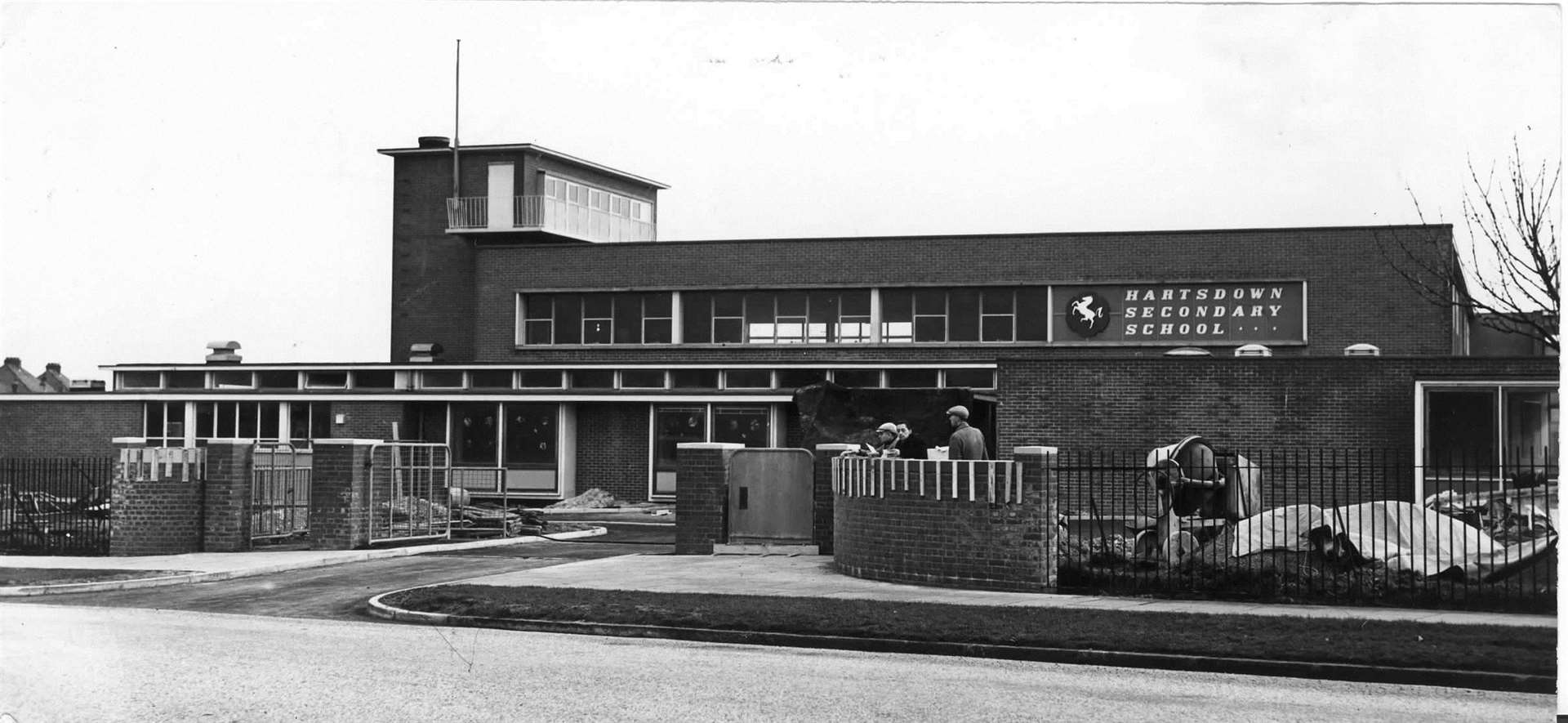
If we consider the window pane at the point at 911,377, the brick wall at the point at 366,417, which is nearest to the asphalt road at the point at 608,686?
the window pane at the point at 911,377

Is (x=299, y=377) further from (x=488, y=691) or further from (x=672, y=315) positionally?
(x=488, y=691)

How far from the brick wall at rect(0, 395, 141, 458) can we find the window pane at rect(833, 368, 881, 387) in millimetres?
20286

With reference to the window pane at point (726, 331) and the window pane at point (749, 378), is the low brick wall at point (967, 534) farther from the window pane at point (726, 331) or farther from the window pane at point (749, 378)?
the window pane at point (726, 331)

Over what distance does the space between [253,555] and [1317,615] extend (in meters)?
15.2

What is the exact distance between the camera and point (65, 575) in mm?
20531

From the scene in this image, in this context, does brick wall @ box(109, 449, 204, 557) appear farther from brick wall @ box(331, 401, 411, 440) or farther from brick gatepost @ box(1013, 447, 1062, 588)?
brick wall @ box(331, 401, 411, 440)

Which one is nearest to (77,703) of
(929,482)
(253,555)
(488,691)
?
(488,691)

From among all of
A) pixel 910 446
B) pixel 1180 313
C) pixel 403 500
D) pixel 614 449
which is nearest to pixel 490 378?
pixel 614 449

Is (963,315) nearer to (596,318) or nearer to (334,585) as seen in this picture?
(596,318)

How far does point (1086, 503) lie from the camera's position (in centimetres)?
3152

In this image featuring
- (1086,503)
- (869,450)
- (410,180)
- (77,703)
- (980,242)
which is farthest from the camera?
(410,180)

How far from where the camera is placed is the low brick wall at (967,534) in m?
17.5

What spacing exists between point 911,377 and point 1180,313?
24.4 ft

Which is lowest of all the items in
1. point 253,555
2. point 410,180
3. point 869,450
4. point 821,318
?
point 253,555
